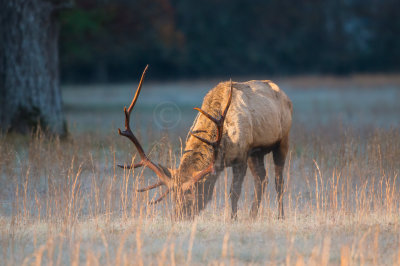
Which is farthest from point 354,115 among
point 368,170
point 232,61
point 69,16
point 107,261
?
point 232,61

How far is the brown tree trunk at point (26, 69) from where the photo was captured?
1348 centimetres

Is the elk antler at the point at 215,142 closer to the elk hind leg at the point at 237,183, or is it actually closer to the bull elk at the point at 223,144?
the bull elk at the point at 223,144

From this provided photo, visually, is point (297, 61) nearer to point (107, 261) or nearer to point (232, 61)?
point (232, 61)

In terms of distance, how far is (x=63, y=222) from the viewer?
7039mm

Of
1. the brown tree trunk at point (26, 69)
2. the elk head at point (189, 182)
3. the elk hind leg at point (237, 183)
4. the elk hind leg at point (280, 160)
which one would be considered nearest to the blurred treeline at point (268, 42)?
the brown tree trunk at point (26, 69)

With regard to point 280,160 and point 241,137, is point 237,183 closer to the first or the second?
point 241,137

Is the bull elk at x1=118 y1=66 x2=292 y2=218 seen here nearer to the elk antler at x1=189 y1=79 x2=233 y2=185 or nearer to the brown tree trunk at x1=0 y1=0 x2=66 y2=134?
the elk antler at x1=189 y1=79 x2=233 y2=185

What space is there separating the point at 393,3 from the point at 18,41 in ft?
121

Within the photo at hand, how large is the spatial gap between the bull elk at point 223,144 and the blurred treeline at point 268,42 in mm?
34416

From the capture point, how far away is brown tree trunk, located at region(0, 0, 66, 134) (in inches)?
531

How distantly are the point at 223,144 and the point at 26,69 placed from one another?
776 cm

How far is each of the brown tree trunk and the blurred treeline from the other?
28.3m

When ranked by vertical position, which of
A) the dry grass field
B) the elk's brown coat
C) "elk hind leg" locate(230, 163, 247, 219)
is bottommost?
the dry grass field

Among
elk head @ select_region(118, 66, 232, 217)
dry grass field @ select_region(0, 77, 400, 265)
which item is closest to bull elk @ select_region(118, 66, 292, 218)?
elk head @ select_region(118, 66, 232, 217)
